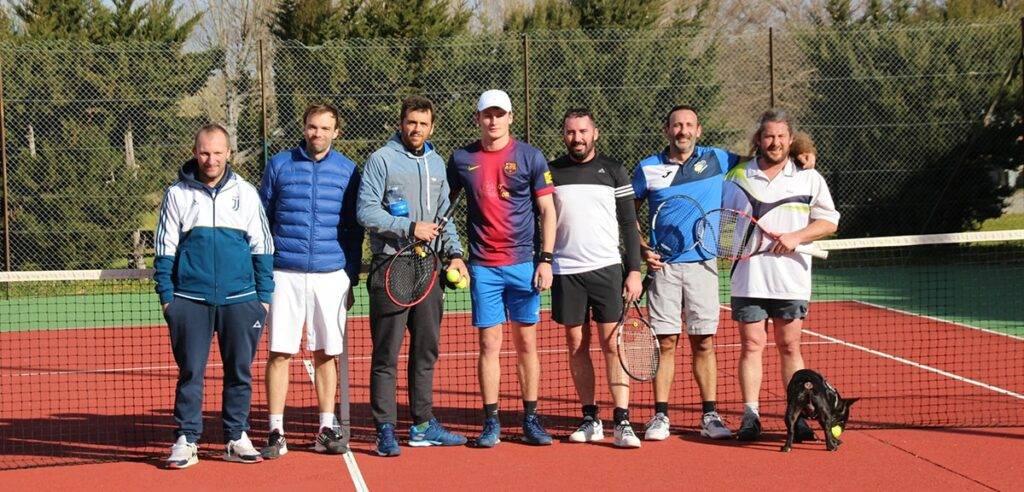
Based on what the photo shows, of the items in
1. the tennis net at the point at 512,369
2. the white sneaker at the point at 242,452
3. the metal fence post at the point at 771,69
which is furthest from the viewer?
the metal fence post at the point at 771,69

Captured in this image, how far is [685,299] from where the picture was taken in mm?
6684

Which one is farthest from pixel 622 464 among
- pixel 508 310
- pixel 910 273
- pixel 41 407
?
pixel 910 273

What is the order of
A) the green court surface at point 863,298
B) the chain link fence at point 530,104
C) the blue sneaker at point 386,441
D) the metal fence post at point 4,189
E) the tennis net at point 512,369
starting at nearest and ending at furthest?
the blue sneaker at point 386,441, the tennis net at point 512,369, the green court surface at point 863,298, the metal fence post at point 4,189, the chain link fence at point 530,104

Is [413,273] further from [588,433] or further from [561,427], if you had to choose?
[561,427]

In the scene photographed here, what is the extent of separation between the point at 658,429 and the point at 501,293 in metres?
1.13

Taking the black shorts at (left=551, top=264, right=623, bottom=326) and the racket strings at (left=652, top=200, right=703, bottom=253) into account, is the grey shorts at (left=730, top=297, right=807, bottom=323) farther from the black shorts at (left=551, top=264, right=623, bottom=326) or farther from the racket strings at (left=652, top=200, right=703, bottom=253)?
the black shorts at (left=551, top=264, right=623, bottom=326)

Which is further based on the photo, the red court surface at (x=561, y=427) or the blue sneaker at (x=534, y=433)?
the blue sneaker at (x=534, y=433)

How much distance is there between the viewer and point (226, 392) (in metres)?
6.18

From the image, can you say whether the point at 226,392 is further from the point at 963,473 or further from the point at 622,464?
the point at 963,473

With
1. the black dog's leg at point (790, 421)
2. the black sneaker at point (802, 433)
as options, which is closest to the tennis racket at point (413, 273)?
the black dog's leg at point (790, 421)

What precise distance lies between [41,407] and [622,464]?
14.0ft

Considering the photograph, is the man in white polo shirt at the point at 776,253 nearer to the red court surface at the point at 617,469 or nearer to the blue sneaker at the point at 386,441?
the red court surface at the point at 617,469

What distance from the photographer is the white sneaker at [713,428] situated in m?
6.56

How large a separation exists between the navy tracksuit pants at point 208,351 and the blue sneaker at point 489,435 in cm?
124
